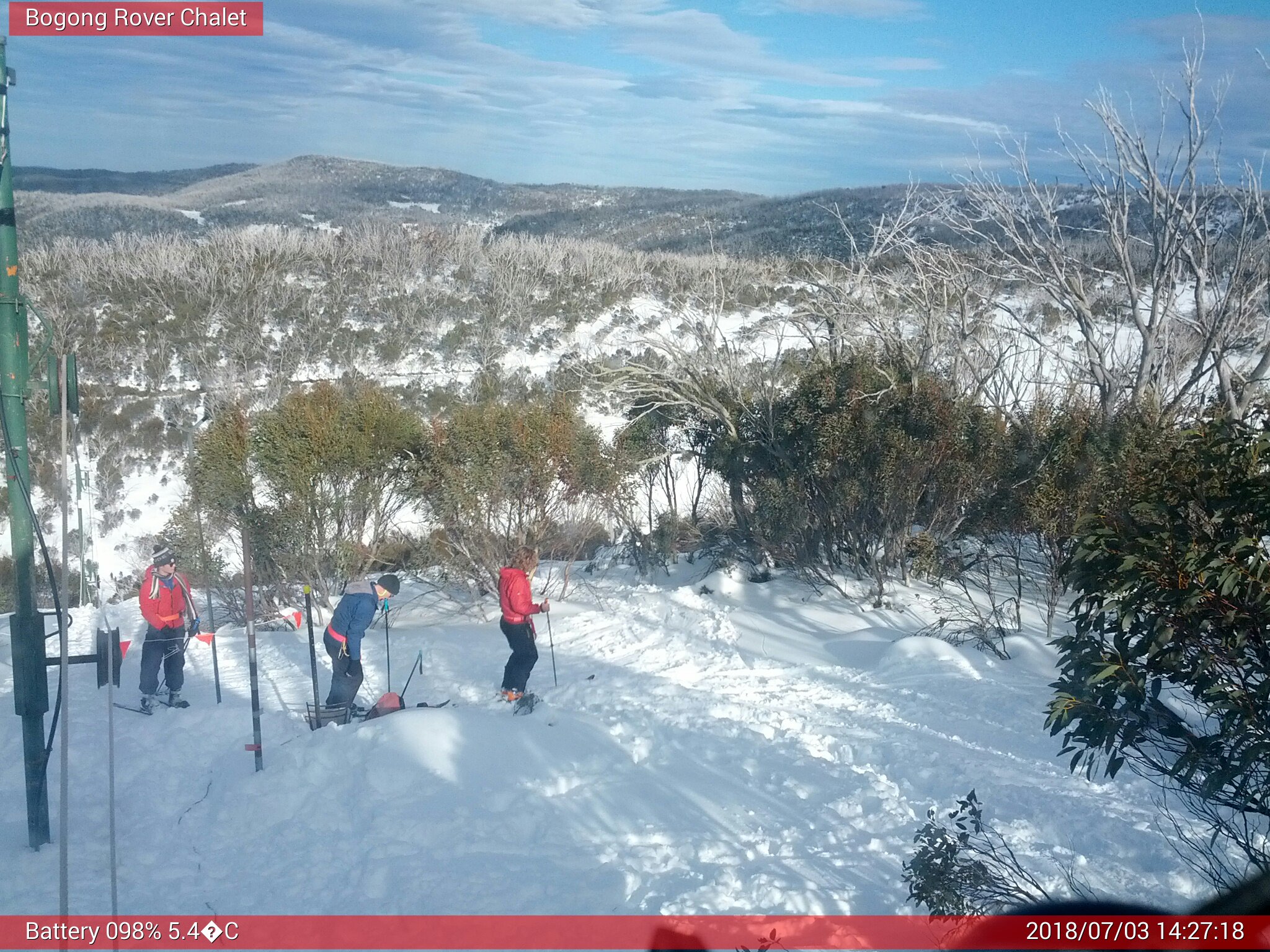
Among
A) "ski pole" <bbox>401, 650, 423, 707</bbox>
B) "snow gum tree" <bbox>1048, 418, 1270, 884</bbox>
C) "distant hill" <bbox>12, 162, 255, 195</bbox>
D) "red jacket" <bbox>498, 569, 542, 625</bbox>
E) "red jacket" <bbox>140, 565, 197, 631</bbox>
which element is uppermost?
"distant hill" <bbox>12, 162, 255, 195</bbox>

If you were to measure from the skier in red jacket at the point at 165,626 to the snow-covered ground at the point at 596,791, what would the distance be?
26 centimetres

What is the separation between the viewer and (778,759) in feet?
20.1

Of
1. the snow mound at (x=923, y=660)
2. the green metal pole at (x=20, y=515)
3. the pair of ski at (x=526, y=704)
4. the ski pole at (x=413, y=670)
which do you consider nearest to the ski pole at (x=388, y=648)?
the ski pole at (x=413, y=670)

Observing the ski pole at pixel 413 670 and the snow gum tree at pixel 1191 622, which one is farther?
the ski pole at pixel 413 670

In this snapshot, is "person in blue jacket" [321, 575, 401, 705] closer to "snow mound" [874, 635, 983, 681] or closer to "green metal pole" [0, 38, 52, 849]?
"green metal pole" [0, 38, 52, 849]

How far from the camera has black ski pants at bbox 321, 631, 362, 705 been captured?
7.42 metres

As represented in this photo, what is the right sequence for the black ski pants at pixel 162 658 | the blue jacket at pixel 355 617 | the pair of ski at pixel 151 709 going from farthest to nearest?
the black ski pants at pixel 162 658 → the pair of ski at pixel 151 709 → the blue jacket at pixel 355 617

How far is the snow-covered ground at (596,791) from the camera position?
4574 millimetres

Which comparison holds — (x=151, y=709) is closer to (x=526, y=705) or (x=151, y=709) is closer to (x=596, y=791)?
(x=526, y=705)

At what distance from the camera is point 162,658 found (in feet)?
26.6

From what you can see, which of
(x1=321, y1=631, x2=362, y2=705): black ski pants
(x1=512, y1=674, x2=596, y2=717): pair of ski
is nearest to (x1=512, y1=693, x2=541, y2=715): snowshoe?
(x1=512, y1=674, x2=596, y2=717): pair of ski

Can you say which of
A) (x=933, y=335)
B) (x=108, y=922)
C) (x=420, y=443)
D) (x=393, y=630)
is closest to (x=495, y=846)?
(x=108, y=922)

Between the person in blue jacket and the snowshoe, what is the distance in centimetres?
135

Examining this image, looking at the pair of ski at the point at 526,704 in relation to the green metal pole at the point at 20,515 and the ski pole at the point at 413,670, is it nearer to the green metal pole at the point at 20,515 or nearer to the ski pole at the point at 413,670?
the ski pole at the point at 413,670
